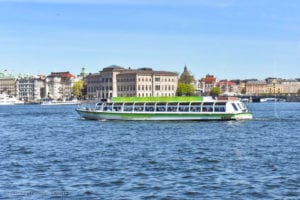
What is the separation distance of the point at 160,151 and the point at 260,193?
17.2m

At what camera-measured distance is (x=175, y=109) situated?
83.9 m

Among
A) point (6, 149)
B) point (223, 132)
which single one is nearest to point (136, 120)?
point (223, 132)

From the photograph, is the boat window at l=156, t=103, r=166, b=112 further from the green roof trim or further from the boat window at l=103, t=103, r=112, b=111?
the boat window at l=103, t=103, r=112, b=111

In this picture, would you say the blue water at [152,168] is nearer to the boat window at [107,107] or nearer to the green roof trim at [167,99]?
the green roof trim at [167,99]

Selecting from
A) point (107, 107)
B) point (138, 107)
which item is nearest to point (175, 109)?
point (138, 107)

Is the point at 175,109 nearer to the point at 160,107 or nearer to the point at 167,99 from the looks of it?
the point at 167,99

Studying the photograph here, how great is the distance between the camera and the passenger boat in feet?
268

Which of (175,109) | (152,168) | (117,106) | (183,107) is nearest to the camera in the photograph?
(152,168)

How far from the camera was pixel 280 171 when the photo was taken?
109 feet

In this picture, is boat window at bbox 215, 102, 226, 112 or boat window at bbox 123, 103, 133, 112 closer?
boat window at bbox 215, 102, 226, 112

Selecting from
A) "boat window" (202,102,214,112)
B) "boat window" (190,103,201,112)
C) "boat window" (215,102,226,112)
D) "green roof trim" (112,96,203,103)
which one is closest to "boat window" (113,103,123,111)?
"green roof trim" (112,96,203,103)

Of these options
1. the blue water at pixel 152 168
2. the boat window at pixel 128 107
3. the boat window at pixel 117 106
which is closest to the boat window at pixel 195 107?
the boat window at pixel 128 107

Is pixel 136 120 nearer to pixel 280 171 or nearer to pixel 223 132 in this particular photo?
pixel 223 132

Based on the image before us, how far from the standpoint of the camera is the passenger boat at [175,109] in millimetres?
81625
